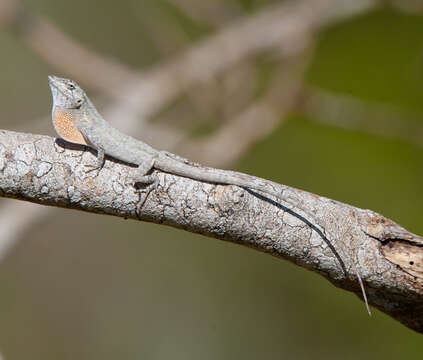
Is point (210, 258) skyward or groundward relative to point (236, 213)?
skyward

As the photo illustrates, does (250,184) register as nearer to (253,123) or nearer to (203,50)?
(253,123)

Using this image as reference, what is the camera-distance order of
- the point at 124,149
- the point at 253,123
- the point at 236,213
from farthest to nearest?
the point at 253,123 → the point at 124,149 → the point at 236,213

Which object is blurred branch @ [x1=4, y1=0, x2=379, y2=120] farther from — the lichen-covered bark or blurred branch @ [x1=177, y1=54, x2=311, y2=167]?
the lichen-covered bark

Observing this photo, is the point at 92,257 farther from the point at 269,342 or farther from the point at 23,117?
the point at 269,342

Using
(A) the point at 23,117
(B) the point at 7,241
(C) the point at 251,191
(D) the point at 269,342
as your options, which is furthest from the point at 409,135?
(A) the point at 23,117

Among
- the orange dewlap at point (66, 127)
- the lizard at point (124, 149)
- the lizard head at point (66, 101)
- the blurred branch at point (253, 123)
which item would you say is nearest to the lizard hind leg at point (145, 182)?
the lizard at point (124, 149)

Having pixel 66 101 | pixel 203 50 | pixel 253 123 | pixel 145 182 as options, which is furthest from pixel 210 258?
pixel 145 182
